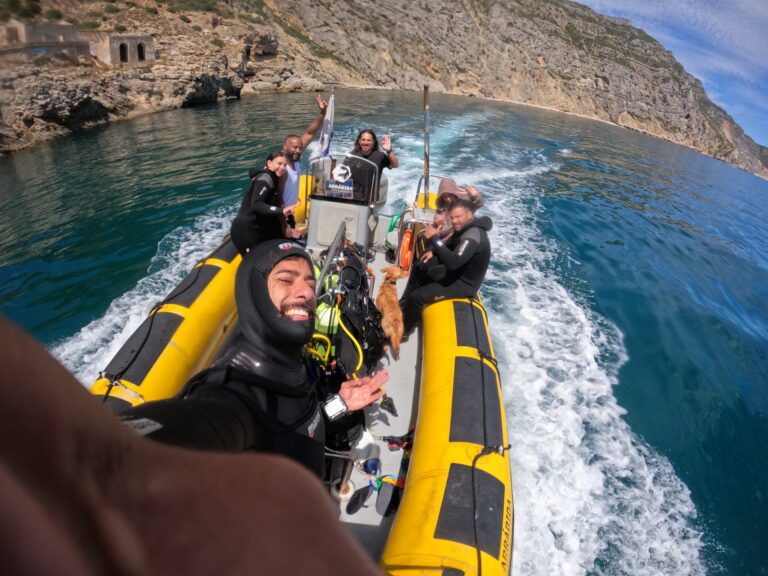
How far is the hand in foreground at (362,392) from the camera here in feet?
8.04

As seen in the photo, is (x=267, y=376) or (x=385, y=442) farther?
(x=385, y=442)

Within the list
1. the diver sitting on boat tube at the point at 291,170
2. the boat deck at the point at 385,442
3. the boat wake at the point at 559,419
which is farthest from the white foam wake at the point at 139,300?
the boat deck at the point at 385,442

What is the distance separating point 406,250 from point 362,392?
384cm

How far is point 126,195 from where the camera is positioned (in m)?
9.67

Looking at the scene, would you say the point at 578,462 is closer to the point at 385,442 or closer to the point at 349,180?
the point at 385,442

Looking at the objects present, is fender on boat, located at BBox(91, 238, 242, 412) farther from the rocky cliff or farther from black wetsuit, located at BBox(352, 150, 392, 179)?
black wetsuit, located at BBox(352, 150, 392, 179)

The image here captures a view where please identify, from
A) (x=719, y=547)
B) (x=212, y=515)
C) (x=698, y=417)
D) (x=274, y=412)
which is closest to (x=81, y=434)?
(x=212, y=515)

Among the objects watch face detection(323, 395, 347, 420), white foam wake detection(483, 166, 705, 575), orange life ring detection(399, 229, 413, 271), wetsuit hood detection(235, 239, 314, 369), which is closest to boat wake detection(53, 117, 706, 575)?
white foam wake detection(483, 166, 705, 575)

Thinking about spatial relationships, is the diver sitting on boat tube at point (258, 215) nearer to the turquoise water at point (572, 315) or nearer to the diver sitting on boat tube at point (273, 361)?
the turquoise water at point (572, 315)

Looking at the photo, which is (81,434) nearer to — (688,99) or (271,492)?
(271,492)

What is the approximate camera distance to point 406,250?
239 inches

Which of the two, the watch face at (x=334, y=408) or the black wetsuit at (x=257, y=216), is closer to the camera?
the watch face at (x=334, y=408)

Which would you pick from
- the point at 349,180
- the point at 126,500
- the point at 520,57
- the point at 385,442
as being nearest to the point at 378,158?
the point at 349,180

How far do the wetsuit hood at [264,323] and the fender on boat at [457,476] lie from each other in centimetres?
153
